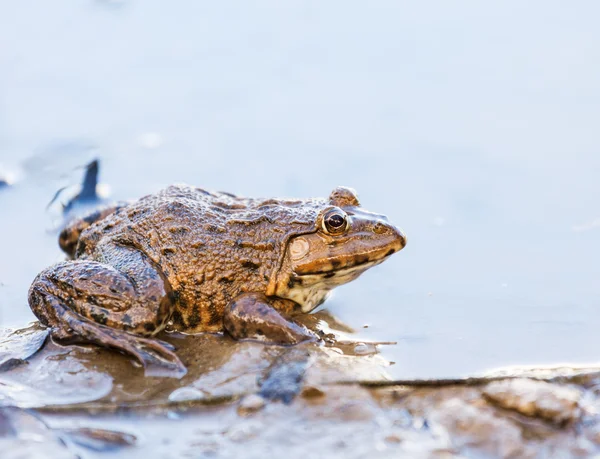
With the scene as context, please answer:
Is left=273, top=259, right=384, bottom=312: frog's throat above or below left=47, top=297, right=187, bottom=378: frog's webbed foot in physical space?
above

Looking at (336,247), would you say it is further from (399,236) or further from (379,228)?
(399,236)

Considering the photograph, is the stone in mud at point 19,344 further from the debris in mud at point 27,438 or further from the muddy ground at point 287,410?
the debris in mud at point 27,438

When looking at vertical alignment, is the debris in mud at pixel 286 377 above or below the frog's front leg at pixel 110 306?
below

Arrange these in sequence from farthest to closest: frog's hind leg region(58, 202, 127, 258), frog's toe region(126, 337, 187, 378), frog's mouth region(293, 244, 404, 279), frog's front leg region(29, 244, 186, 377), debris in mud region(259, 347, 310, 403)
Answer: frog's hind leg region(58, 202, 127, 258)
frog's mouth region(293, 244, 404, 279)
frog's front leg region(29, 244, 186, 377)
frog's toe region(126, 337, 187, 378)
debris in mud region(259, 347, 310, 403)

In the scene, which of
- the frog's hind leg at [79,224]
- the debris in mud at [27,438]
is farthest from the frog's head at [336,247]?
the debris in mud at [27,438]

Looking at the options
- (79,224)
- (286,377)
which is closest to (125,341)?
(286,377)

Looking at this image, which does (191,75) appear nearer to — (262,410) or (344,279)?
(344,279)

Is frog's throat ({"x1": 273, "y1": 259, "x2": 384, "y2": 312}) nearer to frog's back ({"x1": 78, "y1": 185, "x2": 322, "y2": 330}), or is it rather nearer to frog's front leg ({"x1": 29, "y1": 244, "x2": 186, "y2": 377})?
frog's back ({"x1": 78, "y1": 185, "x2": 322, "y2": 330})

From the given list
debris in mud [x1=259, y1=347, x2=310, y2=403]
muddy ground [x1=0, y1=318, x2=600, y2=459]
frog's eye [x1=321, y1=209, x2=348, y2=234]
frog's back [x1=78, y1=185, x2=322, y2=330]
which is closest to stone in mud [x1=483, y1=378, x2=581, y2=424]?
muddy ground [x1=0, y1=318, x2=600, y2=459]
